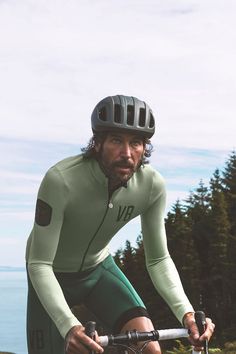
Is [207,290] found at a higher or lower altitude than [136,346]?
lower

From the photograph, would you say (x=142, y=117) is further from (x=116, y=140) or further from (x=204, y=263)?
(x=204, y=263)

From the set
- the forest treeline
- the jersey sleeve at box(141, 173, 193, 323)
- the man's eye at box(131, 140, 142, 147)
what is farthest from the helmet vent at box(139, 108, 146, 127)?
the forest treeline

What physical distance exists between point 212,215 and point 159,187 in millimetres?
64735

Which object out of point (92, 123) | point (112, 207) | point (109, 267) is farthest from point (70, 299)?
Answer: point (92, 123)

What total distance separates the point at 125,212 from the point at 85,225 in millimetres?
352

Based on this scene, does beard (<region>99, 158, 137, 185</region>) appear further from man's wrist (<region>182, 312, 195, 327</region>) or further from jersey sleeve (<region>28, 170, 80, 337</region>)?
man's wrist (<region>182, 312, 195, 327</region>)

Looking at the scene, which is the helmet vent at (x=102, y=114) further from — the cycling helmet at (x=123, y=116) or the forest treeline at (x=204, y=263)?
the forest treeline at (x=204, y=263)

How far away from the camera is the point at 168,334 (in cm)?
549

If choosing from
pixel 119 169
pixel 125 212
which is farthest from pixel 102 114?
pixel 125 212

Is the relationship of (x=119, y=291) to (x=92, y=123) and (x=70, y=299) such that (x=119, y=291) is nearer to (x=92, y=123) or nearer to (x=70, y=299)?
(x=70, y=299)

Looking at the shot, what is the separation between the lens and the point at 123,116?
226 inches

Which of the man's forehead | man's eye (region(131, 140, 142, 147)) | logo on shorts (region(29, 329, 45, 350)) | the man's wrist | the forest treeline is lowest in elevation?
the forest treeline

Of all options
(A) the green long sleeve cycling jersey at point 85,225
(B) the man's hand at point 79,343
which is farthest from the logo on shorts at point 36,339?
(B) the man's hand at point 79,343

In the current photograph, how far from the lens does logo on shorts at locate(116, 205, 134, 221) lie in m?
6.16
